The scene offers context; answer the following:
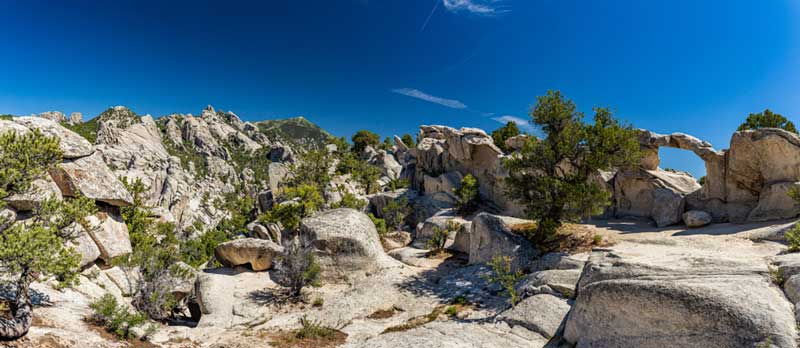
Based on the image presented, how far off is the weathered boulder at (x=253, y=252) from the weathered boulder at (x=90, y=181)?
646 cm

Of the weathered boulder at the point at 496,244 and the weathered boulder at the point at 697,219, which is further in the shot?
the weathered boulder at the point at 697,219

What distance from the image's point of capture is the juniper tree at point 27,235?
908 cm

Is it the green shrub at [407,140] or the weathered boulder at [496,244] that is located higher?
the green shrub at [407,140]

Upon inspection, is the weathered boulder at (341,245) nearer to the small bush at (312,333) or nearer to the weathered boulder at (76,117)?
the small bush at (312,333)

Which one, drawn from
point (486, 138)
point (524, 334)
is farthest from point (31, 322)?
point (486, 138)

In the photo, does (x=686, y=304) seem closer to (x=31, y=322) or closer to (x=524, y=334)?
(x=524, y=334)

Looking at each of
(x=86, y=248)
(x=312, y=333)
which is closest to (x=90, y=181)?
(x=86, y=248)

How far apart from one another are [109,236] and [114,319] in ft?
27.5

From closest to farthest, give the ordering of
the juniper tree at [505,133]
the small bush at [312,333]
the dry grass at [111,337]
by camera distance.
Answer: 1. the dry grass at [111,337]
2. the small bush at [312,333]
3. the juniper tree at [505,133]

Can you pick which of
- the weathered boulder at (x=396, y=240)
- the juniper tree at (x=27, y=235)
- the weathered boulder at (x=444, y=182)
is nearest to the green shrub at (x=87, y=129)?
the weathered boulder at (x=444, y=182)

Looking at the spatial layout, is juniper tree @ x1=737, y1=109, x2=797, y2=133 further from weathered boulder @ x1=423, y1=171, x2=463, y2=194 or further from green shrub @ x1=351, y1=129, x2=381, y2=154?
green shrub @ x1=351, y1=129, x2=381, y2=154

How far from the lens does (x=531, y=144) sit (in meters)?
23.0

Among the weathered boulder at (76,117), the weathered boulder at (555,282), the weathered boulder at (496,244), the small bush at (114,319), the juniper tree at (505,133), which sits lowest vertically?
the small bush at (114,319)

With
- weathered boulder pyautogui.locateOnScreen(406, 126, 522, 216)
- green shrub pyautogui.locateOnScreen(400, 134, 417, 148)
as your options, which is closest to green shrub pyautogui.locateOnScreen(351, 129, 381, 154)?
green shrub pyautogui.locateOnScreen(400, 134, 417, 148)
